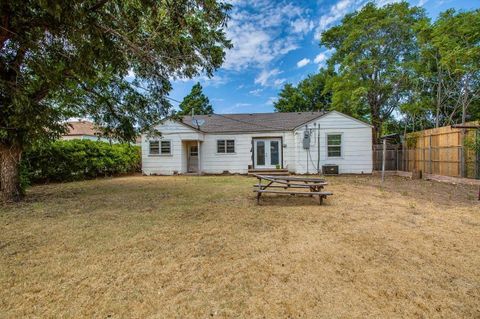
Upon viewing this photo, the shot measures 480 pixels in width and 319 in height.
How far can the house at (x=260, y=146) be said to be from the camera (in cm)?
1413

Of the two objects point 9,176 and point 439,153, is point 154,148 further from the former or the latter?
point 439,153

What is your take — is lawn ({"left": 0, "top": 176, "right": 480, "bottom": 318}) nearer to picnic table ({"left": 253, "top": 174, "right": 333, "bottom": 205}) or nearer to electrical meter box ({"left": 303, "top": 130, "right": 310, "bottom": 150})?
picnic table ({"left": 253, "top": 174, "right": 333, "bottom": 205})

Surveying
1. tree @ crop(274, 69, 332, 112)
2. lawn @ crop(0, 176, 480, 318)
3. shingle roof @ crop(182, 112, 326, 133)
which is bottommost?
lawn @ crop(0, 176, 480, 318)

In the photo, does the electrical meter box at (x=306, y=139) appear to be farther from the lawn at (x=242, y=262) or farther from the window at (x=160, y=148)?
the lawn at (x=242, y=262)

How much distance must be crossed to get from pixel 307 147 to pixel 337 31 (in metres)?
11.7

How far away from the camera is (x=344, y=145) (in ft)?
46.5

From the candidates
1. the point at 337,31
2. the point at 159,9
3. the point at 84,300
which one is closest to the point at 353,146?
the point at 337,31

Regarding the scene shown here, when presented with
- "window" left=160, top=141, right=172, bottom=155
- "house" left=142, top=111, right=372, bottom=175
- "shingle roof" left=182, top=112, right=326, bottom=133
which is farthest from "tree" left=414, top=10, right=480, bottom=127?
"window" left=160, top=141, right=172, bottom=155

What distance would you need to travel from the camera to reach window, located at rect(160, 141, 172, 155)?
15.3 m

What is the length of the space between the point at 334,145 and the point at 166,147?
10.3 m

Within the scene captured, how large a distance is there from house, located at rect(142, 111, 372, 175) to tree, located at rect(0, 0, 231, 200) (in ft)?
22.9

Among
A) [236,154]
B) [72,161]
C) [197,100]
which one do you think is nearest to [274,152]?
[236,154]

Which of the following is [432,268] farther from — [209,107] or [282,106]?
[209,107]

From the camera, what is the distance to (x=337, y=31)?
19.6 m
